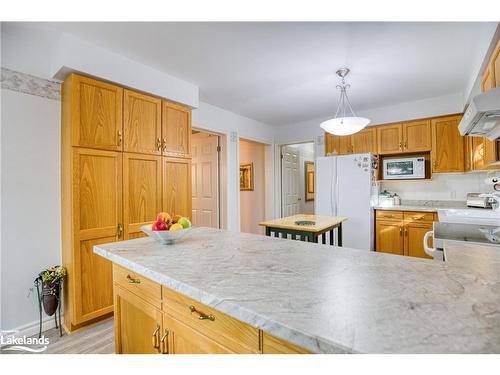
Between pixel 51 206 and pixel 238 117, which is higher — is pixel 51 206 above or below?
below

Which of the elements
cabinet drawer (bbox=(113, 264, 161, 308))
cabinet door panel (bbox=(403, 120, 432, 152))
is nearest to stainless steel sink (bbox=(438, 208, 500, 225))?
cabinet door panel (bbox=(403, 120, 432, 152))

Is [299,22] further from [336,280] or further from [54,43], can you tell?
[54,43]

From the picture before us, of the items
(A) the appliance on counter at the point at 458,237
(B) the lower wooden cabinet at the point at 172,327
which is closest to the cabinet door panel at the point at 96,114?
(B) the lower wooden cabinet at the point at 172,327

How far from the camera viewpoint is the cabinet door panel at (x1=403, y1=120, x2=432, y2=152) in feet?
11.7

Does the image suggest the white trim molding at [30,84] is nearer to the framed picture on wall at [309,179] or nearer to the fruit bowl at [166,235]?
the fruit bowl at [166,235]

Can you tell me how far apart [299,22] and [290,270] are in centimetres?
177

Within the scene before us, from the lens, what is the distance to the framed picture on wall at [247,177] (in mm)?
5215

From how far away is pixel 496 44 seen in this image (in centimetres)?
185

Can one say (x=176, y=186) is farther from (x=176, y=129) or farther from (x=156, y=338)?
(x=156, y=338)

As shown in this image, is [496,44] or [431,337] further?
[496,44]

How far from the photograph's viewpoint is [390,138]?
3.84 meters

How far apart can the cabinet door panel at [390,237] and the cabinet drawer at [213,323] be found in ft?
11.4

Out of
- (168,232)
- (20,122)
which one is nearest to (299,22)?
(168,232)

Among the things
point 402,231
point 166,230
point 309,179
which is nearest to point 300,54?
point 166,230
